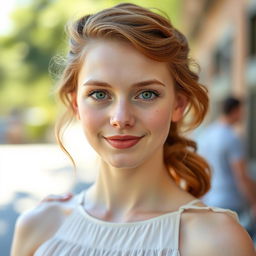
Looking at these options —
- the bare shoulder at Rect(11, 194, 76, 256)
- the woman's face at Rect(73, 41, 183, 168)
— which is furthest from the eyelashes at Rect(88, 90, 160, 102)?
the bare shoulder at Rect(11, 194, 76, 256)

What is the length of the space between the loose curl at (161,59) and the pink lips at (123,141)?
0.86 feet

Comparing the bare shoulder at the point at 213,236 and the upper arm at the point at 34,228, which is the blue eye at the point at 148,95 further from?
the upper arm at the point at 34,228

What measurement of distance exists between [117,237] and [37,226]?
339 millimetres

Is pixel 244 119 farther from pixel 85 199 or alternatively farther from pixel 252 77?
pixel 85 199

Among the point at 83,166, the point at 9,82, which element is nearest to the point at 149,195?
the point at 83,166

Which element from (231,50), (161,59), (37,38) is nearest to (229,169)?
(161,59)

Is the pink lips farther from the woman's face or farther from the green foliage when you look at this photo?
the green foliage

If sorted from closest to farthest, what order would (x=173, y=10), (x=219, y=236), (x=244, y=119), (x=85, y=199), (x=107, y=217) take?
(x=219, y=236)
(x=107, y=217)
(x=85, y=199)
(x=244, y=119)
(x=173, y=10)

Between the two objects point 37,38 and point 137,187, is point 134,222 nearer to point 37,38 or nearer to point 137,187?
point 137,187

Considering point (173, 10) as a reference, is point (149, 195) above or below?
above

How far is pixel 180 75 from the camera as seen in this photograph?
1839mm

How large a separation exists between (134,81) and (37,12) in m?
20.7

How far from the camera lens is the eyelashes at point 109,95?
173 cm

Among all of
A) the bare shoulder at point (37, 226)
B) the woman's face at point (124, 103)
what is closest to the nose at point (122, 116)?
the woman's face at point (124, 103)
